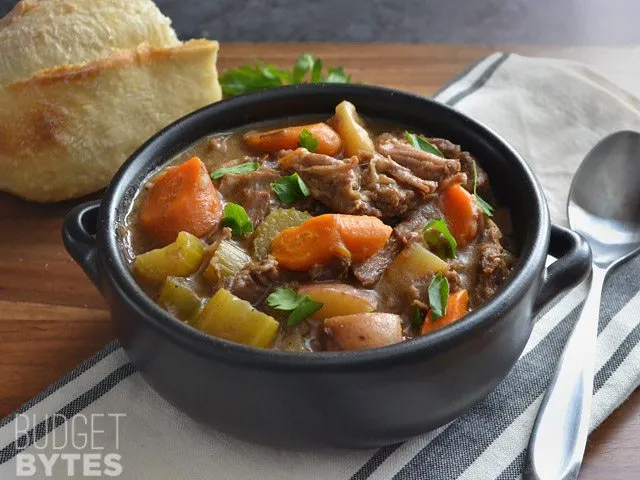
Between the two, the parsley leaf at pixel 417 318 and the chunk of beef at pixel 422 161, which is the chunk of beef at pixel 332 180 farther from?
the parsley leaf at pixel 417 318

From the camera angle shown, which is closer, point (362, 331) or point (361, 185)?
point (362, 331)

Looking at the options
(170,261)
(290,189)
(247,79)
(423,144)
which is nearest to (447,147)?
(423,144)

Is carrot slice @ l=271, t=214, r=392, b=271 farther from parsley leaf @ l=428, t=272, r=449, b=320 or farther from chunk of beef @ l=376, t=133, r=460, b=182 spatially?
chunk of beef @ l=376, t=133, r=460, b=182

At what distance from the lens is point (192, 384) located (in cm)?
218

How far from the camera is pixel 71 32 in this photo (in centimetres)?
326

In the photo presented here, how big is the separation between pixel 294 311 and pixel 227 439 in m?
0.47

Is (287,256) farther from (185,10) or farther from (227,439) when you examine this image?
(185,10)

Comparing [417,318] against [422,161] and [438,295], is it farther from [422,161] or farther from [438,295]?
[422,161]

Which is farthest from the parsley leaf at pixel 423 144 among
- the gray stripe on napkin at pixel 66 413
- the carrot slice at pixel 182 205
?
the gray stripe on napkin at pixel 66 413

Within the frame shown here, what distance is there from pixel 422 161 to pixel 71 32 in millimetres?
1555

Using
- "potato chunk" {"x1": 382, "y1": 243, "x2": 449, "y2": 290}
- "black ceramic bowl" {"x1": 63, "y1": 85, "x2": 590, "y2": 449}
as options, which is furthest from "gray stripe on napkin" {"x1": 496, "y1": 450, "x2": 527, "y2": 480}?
"potato chunk" {"x1": 382, "y1": 243, "x2": 449, "y2": 290}

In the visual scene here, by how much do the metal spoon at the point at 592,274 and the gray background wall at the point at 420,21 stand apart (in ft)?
6.32

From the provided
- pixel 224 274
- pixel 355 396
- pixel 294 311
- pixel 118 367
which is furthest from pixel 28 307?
pixel 355 396

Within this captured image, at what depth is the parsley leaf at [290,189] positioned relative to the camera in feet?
8.60
